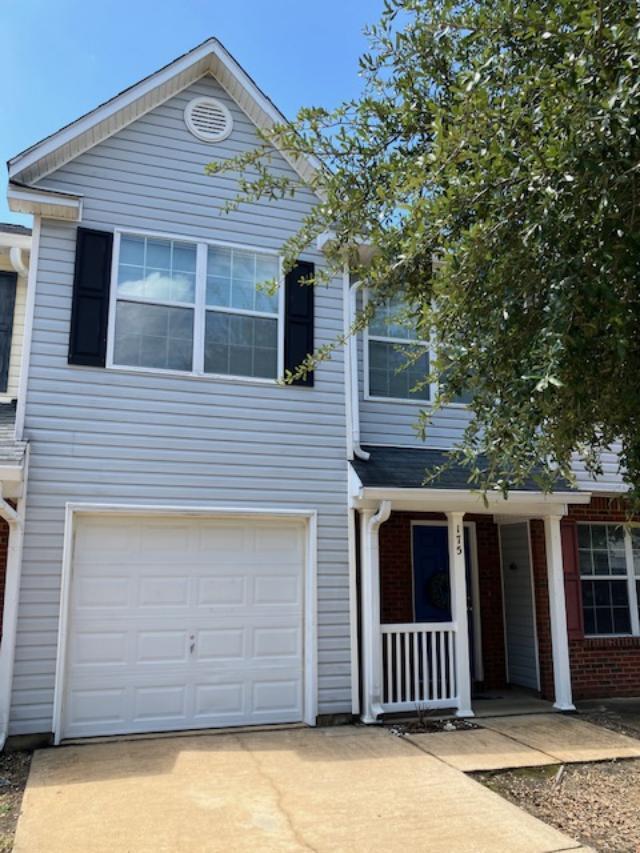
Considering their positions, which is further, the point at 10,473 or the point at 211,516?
the point at 211,516

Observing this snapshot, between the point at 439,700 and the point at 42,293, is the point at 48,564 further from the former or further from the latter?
the point at 439,700

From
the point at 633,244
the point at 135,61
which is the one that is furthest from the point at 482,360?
A: the point at 135,61

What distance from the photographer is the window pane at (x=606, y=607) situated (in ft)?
32.6

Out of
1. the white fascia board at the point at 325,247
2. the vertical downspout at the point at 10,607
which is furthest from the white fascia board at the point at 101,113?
the vertical downspout at the point at 10,607

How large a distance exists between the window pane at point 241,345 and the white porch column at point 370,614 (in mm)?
2123

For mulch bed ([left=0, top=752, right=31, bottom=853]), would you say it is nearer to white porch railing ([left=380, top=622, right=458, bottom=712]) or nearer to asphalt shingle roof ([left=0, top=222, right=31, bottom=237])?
white porch railing ([left=380, top=622, right=458, bottom=712])

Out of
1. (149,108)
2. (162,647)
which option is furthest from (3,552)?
(149,108)

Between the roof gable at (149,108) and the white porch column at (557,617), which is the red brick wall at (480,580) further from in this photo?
the roof gable at (149,108)

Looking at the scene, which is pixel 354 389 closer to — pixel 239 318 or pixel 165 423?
pixel 239 318

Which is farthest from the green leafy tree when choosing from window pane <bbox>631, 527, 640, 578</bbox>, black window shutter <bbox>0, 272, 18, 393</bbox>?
window pane <bbox>631, 527, 640, 578</bbox>

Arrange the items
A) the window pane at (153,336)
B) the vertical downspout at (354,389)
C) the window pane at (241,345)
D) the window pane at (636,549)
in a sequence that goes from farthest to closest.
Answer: the window pane at (636,549) → the vertical downspout at (354,389) → the window pane at (241,345) → the window pane at (153,336)

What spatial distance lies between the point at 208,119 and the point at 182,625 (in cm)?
612

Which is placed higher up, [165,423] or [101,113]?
[101,113]

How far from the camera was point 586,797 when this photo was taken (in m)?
5.56
